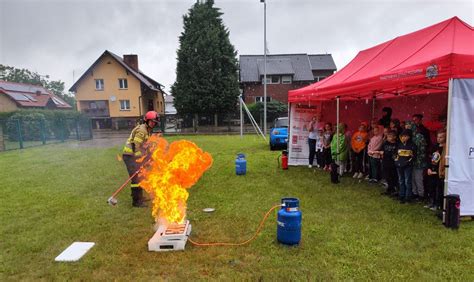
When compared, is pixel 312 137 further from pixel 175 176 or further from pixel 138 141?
pixel 175 176

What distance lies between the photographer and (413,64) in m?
6.07

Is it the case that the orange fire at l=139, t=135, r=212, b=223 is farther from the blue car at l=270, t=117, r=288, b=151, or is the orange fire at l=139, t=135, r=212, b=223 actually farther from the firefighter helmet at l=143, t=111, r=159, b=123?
the blue car at l=270, t=117, r=288, b=151

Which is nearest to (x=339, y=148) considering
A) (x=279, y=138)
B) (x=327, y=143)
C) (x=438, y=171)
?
(x=327, y=143)

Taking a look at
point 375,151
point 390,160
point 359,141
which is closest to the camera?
point 390,160

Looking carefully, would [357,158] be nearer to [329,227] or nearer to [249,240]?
[329,227]

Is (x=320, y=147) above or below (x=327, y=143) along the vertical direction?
below

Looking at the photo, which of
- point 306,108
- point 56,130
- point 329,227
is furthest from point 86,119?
point 329,227

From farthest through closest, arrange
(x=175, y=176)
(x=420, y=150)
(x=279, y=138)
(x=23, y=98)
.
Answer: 1. (x=23, y=98)
2. (x=279, y=138)
3. (x=420, y=150)
4. (x=175, y=176)

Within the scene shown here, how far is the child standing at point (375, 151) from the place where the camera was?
805cm

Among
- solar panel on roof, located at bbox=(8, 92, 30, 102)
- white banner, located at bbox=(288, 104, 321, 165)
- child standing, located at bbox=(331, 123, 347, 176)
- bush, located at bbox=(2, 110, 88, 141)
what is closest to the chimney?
solar panel on roof, located at bbox=(8, 92, 30, 102)

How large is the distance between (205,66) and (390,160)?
27832 millimetres

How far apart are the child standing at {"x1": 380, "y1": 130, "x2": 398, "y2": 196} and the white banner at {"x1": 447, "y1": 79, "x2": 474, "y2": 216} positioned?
160 cm

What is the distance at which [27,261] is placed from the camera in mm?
4570

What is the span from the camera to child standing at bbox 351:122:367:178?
350 inches
